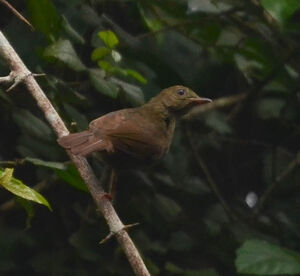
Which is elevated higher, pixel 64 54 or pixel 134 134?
pixel 64 54

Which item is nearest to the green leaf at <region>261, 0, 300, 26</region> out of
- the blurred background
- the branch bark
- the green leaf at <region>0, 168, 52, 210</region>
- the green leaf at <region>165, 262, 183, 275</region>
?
the blurred background

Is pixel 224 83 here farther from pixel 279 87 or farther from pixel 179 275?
pixel 179 275

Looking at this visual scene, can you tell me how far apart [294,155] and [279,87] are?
600 mm

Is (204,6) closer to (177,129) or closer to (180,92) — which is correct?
(180,92)

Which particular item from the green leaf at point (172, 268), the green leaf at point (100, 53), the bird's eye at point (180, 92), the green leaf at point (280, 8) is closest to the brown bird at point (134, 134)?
the bird's eye at point (180, 92)

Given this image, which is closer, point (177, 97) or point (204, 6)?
point (204, 6)

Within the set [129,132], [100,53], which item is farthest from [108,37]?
[129,132]

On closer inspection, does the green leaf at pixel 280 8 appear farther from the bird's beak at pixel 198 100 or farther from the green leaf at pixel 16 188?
the green leaf at pixel 16 188

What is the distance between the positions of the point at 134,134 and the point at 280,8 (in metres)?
0.88

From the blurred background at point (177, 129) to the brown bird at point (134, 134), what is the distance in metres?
0.10

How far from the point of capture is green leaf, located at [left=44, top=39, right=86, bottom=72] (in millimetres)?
3967

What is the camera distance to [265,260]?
4098 millimetres

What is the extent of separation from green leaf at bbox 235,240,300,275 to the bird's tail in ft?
2.72

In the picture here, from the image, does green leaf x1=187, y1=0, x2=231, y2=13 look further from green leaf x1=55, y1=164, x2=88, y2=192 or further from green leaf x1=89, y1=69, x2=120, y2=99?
green leaf x1=55, y1=164, x2=88, y2=192
